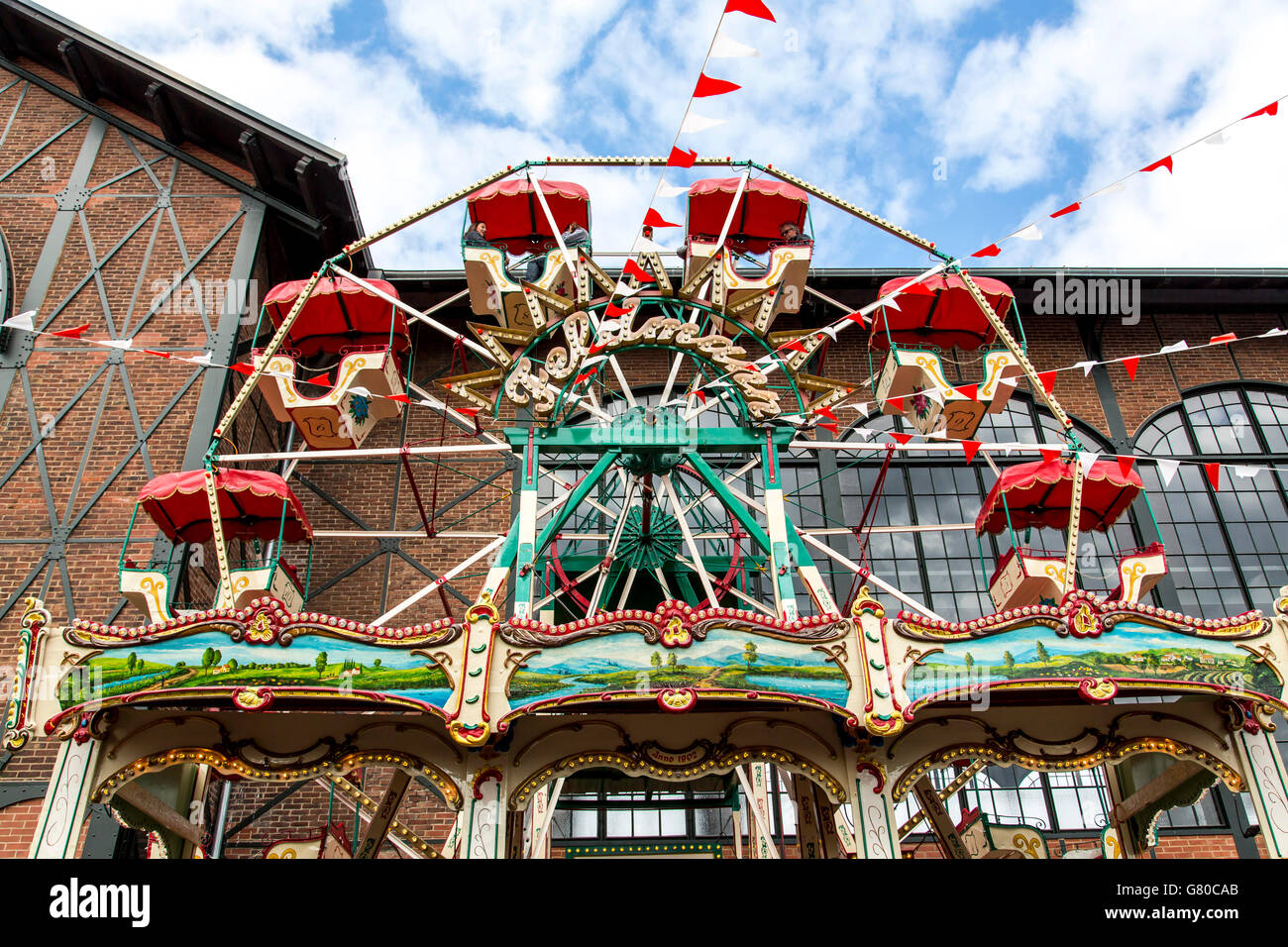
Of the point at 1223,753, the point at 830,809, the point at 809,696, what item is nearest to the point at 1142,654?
the point at 1223,753

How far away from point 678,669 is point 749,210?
7.85 m

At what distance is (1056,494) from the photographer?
12.3m

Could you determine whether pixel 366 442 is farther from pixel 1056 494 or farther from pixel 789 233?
pixel 1056 494

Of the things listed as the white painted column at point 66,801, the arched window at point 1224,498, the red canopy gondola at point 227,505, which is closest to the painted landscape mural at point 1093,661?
the white painted column at point 66,801

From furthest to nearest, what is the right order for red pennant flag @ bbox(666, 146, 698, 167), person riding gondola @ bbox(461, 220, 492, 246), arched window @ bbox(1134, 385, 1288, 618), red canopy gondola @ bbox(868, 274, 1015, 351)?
arched window @ bbox(1134, 385, 1288, 618) < person riding gondola @ bbox(461, 220, 492, 246) < red canopy gondola @ bbox(868, 274, 1015, 351) < red pennant flag @ bbox(666, 146, 698, 167)

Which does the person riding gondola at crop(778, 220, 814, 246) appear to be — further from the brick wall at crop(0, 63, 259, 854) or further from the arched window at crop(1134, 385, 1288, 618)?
the brick wall at crop(0, 63, 259, 854)

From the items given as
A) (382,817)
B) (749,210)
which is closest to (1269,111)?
(749,210)

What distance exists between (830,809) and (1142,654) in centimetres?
360

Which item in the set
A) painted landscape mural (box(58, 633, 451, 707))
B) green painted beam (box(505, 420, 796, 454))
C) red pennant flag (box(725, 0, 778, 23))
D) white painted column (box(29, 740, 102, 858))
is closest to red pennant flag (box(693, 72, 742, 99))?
red pennant flag (box(725, 0, 778, 23))

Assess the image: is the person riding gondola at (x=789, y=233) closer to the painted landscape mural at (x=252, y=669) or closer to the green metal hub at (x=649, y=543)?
the green metal hub at (x=649, y=543)

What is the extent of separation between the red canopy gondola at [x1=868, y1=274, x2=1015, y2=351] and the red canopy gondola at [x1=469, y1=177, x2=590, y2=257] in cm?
453

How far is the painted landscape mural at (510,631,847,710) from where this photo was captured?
28.2 feet

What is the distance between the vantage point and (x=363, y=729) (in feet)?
30.9
